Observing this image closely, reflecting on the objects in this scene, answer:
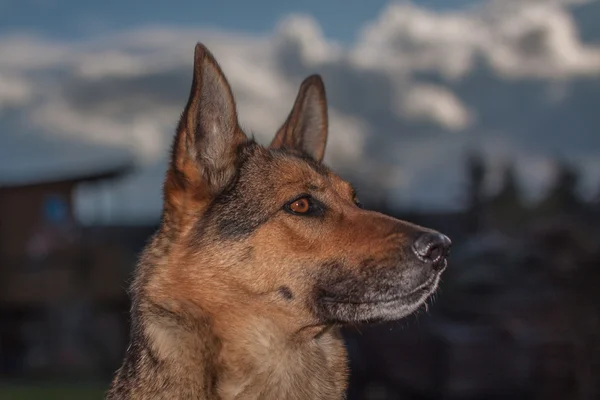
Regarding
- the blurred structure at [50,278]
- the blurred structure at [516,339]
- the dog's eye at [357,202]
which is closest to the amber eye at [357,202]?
the dog's eye at [357,202]

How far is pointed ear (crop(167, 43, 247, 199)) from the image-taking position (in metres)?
5.21

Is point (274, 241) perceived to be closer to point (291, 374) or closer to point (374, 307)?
point (374, 307)

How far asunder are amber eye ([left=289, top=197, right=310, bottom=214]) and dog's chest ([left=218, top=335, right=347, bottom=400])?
0.95 metres

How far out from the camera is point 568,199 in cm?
4769

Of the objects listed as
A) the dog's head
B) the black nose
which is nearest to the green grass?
the dog's head

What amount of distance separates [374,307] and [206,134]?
167 cm

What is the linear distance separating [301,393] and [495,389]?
13.7m

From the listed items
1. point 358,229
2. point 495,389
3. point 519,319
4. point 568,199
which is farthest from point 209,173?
point 568,199

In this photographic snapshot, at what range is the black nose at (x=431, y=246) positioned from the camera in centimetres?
498

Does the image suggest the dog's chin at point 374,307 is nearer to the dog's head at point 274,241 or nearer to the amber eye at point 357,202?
the dog's head at point 274,241

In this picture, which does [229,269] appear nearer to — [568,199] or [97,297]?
[97,297]

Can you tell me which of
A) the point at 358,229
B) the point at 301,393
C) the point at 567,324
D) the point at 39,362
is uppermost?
the point at 358,229

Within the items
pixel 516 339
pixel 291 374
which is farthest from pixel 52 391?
pixel 291 374

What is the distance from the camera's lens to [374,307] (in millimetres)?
5164
